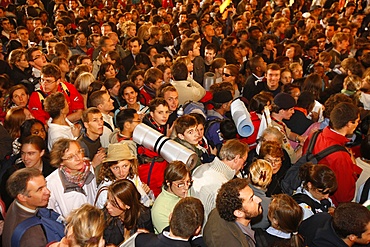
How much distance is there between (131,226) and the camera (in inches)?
123

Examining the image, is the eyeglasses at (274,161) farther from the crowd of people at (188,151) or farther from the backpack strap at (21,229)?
the backpack strap at (21,229)

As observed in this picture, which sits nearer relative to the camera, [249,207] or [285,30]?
[249,207]

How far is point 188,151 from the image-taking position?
3512 millimetres

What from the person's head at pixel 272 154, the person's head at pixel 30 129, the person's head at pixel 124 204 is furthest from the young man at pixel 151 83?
the person's head at pixel 124 204

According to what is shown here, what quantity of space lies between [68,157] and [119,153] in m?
Answer: 0.39

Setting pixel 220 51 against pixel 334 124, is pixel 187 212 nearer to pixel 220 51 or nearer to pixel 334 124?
pixel 334 124

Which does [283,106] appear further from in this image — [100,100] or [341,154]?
[100,100]

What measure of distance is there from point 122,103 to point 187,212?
290cm

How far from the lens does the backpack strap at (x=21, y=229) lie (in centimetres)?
278

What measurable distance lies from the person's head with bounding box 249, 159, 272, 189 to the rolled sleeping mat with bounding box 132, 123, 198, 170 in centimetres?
45

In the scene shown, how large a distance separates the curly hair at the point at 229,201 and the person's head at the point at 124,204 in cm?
60

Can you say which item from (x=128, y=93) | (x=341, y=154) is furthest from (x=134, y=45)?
(x=341, y=154)

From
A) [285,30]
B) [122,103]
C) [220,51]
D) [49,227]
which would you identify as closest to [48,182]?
[49,227]

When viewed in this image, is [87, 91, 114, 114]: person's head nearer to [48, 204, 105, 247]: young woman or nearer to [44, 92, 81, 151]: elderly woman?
[44, 92, 81, 151]: elderly woman
